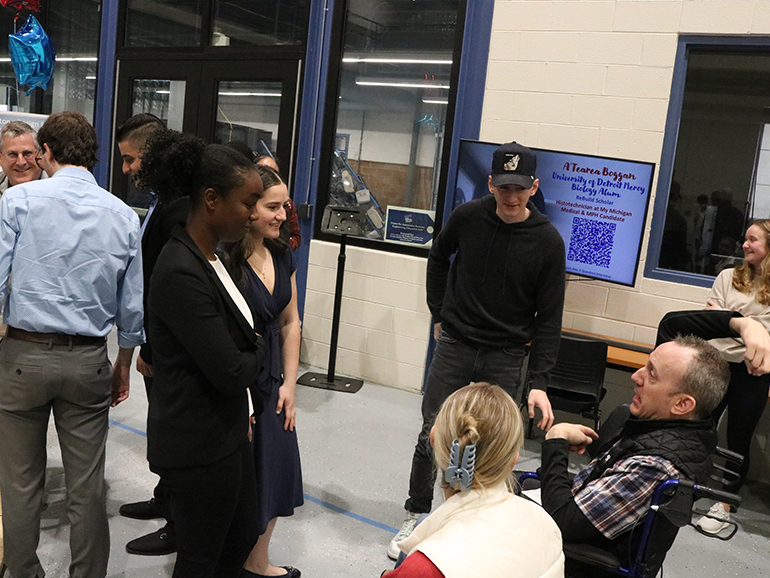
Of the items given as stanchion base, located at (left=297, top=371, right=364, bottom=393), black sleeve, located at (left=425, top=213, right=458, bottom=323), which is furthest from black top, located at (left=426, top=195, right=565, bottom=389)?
stanchion base, located at (left=297, top=371, right=364, bottom=393)

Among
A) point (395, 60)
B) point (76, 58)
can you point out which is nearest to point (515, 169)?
point (395, 60)

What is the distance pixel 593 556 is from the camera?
1660 mm

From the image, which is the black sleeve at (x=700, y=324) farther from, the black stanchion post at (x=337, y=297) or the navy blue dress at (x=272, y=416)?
the black stanchion post at (x=337, y=297)

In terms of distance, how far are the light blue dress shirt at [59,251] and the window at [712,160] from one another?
10.4 feet

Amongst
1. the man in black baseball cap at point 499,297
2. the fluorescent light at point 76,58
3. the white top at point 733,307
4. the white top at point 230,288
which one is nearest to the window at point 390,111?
the white top at point 733,307

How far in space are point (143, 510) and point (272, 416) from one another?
0.92 metres

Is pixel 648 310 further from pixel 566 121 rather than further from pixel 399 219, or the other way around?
pixel 399 219

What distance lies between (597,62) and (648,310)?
5.04ft

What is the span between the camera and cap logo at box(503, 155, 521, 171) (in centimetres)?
243

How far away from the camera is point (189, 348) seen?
1.48m

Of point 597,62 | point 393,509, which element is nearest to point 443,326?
point 393,509

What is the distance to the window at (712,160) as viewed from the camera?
151 inches

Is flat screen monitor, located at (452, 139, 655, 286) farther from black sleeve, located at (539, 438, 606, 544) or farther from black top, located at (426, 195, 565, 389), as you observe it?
black sleeve, located at (539, 438, 606, 544)

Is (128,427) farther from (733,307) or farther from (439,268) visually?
(733,307)
